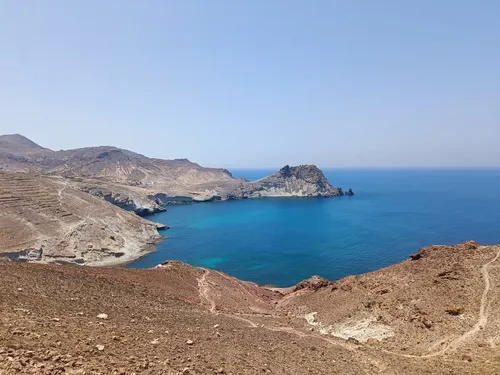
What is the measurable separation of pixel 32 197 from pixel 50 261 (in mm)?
24764

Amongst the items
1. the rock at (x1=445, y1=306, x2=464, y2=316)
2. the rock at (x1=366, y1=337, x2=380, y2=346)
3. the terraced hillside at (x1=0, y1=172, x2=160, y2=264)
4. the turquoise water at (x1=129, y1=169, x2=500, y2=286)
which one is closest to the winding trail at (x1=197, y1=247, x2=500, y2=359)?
the rock at (x1=445, y1=306, x2=464, y2=316)

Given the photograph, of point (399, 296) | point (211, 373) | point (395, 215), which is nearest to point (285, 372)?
point (211, 373)

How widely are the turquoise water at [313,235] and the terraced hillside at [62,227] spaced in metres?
7.88

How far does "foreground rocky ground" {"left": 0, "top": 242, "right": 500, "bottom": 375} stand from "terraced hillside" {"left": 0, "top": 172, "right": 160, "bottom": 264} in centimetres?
4180

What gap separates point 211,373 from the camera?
36.9 ft

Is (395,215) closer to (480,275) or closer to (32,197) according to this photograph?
(480,275)

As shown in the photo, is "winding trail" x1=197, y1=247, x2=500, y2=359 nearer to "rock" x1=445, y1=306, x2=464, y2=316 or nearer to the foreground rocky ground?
the foreground rocky ground

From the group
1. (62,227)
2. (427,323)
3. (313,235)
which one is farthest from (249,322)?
(313,235)

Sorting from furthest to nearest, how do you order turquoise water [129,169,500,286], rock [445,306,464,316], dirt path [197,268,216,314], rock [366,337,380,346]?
turquoise water [129,169,500,286] → dirt path [197,268,216,314] → rock [445,306,464,316] → rock [366,337,380,346]

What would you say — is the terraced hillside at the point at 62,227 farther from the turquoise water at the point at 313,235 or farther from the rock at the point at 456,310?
the rock at the point at 456,310

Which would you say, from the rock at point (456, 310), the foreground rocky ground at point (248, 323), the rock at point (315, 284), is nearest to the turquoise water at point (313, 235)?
the rock at point (315, 284)

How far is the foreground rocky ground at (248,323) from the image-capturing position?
10977mm

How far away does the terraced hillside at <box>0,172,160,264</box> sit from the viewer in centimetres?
6069

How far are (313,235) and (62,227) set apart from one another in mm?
66106
